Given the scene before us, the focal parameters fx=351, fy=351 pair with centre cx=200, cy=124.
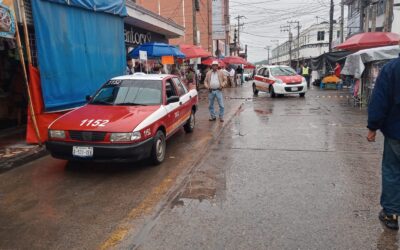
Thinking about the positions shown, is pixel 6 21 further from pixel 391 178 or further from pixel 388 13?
pixel 388 13

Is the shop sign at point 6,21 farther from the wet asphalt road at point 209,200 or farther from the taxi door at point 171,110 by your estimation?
the taxi door at point 171,110

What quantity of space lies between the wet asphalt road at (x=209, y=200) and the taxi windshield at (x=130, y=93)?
1.21 metres

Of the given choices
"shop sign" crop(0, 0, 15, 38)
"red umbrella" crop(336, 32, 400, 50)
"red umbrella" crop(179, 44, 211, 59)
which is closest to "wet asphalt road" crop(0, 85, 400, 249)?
"shop sign" crop(0, 0, 15, 38)

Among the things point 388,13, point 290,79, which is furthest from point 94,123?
point 388,13

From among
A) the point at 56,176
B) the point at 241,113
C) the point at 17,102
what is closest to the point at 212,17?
the point at 241,113

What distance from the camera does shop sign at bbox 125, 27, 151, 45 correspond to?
16578 mm

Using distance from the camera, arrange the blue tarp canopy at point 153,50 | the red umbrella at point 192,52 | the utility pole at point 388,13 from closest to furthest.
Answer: the blue tarp canopy at point 153,50 < the utility pole at point 388,13 < the red umbrella at point 192,52

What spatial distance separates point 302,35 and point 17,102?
262ft

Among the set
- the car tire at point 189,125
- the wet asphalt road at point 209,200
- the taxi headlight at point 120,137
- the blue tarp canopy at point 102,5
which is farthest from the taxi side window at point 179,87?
the blue tarp canopy at point 102,5

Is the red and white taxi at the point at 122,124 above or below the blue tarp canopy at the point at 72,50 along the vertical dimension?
below

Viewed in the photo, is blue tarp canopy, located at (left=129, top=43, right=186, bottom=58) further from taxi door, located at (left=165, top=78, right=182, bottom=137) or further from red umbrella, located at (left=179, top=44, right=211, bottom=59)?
taxi door, located at (left=165, top=78, right=182, bottom=137)

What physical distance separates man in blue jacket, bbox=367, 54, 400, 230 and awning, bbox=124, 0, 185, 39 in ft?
38.6

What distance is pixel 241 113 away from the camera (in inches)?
508

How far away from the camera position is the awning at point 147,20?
1419 centimetres
